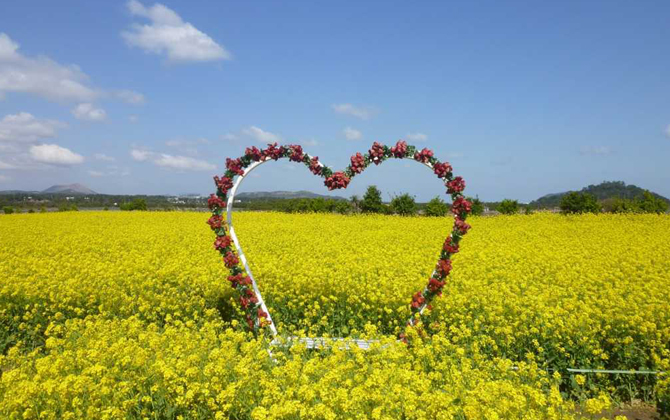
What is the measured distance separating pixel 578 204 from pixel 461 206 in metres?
21.8

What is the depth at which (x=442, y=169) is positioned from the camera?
21.1 ft

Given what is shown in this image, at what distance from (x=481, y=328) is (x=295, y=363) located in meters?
3.08

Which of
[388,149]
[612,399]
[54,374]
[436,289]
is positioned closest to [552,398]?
[612,399]

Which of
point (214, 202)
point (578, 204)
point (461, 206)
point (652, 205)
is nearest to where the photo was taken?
point (461, 206)

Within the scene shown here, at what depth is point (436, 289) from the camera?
6297mm

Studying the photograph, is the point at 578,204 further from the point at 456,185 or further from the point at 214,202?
the point at 214,202

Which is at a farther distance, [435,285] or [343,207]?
[343,207]

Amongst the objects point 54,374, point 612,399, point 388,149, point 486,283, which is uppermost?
point 388,149

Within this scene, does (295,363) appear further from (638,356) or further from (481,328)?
(638,356)

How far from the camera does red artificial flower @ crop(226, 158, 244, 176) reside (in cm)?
675

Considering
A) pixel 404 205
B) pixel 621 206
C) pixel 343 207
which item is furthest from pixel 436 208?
pixel 621 206

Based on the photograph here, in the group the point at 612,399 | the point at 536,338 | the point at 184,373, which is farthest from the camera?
the point at 536,338

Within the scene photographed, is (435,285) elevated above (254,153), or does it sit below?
below

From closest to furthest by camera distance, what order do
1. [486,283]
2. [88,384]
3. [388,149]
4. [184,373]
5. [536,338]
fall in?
[88,384]
[184,373]
[536,338]
[388,149]
[486,283]
